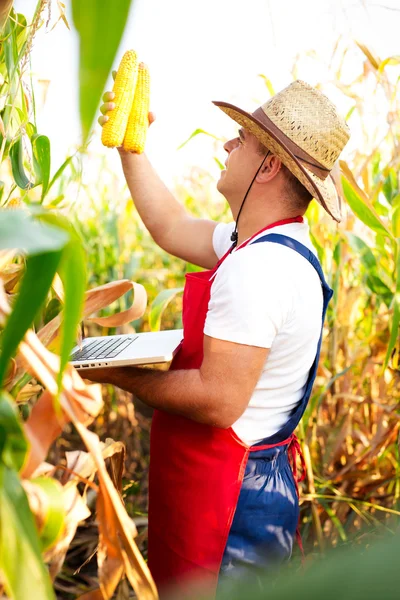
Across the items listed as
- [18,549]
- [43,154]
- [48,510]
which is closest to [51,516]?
[48,510]

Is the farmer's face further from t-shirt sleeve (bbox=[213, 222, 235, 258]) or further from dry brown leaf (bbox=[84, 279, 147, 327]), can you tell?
dry brown leaf (bbox=[84, 279, 147, 327])

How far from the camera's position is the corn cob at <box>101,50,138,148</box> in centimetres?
117

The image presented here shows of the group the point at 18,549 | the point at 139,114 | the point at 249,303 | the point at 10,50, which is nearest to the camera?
the point at 18,549

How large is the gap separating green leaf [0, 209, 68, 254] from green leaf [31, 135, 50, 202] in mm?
648

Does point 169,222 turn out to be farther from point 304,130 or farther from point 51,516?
point 51,516

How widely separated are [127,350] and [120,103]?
1.48ft

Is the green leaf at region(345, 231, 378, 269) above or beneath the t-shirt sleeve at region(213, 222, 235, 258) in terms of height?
beneath

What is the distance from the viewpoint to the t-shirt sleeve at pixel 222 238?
1.45 m

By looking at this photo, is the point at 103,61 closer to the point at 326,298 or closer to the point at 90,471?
the point at 90,471

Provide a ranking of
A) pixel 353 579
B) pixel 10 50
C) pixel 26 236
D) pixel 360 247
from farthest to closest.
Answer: pixel 360 247, pixel 10 50, pixel 26 236, pixel 353 579

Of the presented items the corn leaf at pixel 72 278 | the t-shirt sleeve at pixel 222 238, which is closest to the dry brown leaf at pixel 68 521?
the corn leaf at pixel 72 278

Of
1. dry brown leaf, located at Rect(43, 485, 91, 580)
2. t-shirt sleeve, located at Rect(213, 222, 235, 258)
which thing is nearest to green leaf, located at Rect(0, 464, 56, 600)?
dry brown leaf, located at Rect(43, 485, 91, 580)

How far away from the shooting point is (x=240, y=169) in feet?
4.12

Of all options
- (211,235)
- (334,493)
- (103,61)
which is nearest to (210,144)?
(211,235)
